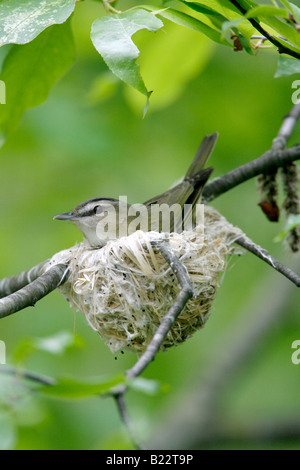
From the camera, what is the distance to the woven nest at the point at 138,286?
3664 mm

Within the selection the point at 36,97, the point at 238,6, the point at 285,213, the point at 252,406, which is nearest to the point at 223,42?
the point at 238,6

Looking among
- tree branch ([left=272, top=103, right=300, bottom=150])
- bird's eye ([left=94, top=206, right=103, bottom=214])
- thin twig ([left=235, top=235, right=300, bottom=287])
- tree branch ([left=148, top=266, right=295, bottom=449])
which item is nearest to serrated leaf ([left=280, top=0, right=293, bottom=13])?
thin twig ([left=235, top=235, right=300, bottom=287])

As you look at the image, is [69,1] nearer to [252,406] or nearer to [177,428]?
[177,428]

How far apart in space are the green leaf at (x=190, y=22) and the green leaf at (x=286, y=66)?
278 millimetres

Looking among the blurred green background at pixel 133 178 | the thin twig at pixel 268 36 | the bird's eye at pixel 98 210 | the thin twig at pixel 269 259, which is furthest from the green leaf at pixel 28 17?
the blurred green background at pixel 133 178

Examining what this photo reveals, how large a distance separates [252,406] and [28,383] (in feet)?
19.5

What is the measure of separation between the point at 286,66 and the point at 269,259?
44.8 inches

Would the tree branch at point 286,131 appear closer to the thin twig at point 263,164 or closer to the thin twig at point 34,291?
the thin twig at point 263,164

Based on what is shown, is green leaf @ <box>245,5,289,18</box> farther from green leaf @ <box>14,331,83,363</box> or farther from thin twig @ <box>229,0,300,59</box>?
green leaf @ <box>14,331,83,363</box>

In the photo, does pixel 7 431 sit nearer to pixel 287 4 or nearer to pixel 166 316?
pixel 166 316

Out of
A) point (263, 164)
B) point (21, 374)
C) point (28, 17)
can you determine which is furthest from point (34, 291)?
point (263, 164)

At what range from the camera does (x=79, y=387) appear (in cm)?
231

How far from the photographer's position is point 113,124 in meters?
7.15
